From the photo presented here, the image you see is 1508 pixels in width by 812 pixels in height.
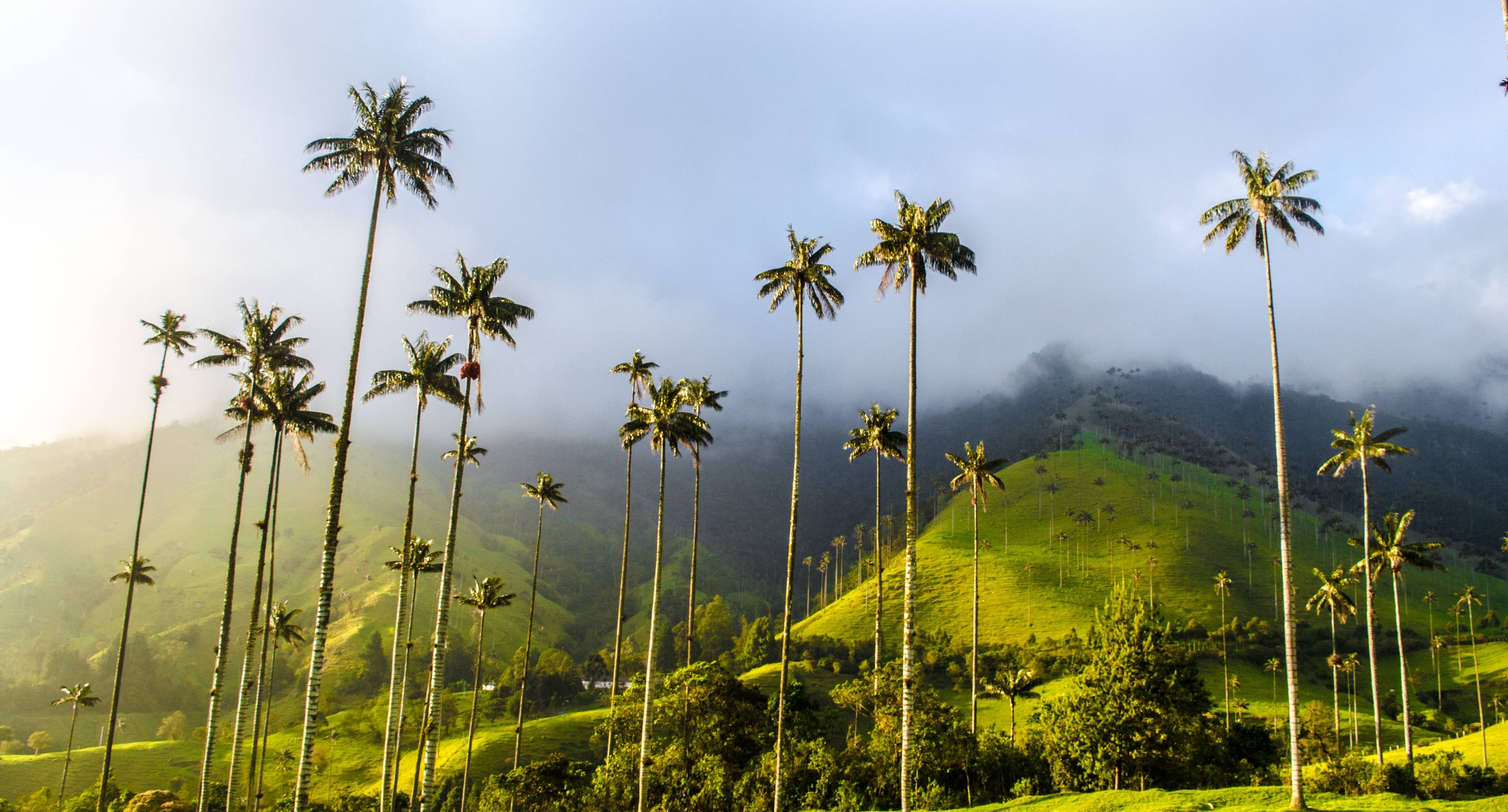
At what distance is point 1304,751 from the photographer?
74.9 m

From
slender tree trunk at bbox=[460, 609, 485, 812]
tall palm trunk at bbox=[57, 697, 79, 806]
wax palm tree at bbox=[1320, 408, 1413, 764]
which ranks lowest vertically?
tall palm trunk at bbox=[57, 697, 79, 806]

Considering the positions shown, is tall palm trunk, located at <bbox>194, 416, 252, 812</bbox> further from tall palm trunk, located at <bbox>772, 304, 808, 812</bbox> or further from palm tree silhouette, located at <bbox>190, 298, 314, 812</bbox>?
tall palm trunk, located at <bbox>772, 304, 808, 812</bbox>

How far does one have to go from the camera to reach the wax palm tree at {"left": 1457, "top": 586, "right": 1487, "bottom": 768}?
74.2 m

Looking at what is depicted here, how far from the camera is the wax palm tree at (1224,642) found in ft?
371

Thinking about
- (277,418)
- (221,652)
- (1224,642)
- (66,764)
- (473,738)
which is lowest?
(66,764)

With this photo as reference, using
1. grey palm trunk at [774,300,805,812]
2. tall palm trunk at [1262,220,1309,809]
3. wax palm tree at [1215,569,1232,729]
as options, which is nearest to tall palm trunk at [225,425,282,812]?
grey palm trunk at [774,300,805,812]

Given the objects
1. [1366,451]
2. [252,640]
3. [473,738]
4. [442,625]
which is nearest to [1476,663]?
[1366,451]

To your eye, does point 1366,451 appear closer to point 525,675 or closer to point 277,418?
point 525,675

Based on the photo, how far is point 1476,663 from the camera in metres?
125

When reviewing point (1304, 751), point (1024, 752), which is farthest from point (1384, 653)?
point (1024, 752)

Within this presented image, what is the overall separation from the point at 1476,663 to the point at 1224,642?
120 ft

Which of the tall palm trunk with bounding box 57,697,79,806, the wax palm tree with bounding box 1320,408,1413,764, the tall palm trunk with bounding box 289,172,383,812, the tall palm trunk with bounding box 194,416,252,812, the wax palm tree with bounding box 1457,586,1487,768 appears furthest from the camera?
the tall palm trunk with bounding box 57,697,79,806

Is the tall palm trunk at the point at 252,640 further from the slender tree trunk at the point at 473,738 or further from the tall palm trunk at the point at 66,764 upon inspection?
the tall palm trunk at the point at 66,764

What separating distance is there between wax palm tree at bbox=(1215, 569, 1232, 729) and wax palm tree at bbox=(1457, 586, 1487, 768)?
79.8ft
